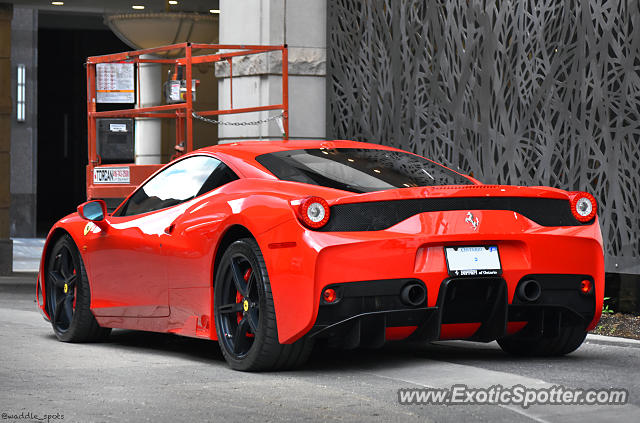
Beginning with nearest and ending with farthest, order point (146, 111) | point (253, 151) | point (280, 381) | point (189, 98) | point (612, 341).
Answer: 1. point (280, 381)
2. point (253, 151)
3. point (612, 341)
4. point (189, 98)
5. point (146, 111)

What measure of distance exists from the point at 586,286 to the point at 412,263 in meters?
1.14

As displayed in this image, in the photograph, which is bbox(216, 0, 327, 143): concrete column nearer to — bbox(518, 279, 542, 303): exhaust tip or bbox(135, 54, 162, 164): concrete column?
bbox(135, 54, 162, 164): concrete column

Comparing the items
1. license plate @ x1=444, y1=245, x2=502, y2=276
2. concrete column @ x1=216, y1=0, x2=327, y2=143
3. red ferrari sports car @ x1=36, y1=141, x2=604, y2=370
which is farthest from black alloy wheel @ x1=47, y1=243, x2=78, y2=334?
concrete column @ x1=216, y1=0, x2=327, y2=143

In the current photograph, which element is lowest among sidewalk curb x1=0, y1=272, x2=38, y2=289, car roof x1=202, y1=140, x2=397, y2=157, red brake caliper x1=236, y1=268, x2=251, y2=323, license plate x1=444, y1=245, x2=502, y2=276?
sidewalk curb x1=0, y1=272, x2=38, y2=289

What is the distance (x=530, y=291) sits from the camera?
22.1 ft

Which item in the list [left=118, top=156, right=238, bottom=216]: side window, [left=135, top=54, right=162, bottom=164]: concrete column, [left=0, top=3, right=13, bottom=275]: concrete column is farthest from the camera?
[left=135, top=54, right=162, bottom=164]: concrete column

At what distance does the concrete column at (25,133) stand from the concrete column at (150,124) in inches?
331

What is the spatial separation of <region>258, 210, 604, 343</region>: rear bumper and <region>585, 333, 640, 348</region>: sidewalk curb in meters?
1.62

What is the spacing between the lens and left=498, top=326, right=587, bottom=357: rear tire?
7.30 m

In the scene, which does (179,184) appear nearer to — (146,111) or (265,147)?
(265,147)

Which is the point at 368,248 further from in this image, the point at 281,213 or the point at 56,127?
the point at 56,127

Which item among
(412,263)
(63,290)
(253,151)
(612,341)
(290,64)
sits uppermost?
Result: (290,64)

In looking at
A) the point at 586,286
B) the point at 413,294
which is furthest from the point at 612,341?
the point at 413,294

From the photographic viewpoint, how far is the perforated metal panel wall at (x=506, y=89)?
10.1m
